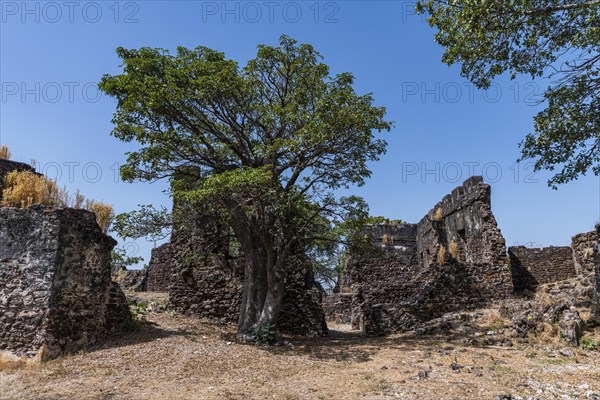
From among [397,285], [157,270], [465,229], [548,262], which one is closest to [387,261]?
[465,229]

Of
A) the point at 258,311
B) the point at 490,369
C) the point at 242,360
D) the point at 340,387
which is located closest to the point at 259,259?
the point at 258,311

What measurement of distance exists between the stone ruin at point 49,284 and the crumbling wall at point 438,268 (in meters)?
7.48

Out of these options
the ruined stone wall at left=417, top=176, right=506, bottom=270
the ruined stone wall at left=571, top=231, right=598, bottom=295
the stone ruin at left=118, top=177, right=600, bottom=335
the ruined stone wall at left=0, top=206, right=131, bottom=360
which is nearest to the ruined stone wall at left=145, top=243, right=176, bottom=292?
the stone ruin at left=118, top=177, right=600, bottom=335

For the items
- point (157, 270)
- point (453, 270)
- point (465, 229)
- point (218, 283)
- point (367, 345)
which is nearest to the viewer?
point (367, 345)

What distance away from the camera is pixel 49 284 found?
905cm

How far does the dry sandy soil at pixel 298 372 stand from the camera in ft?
21.9

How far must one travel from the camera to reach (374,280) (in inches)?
914

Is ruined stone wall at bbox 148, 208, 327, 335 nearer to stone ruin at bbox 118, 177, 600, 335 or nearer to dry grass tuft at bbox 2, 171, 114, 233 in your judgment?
stone ruin at bbox 118, 177, 600, 335

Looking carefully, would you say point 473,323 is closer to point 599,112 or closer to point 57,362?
point 599,112

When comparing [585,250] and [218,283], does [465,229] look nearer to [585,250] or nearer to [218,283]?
[585,250]

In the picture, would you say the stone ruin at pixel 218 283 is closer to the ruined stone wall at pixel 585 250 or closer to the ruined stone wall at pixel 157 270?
the ruined stone wall at pixel 157 270

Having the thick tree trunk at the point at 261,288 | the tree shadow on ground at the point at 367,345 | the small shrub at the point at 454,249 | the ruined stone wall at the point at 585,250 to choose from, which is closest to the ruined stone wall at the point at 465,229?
the small shrub at the point at 454,249

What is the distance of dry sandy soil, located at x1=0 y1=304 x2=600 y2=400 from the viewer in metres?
6.67

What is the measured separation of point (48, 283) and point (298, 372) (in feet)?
17.4
